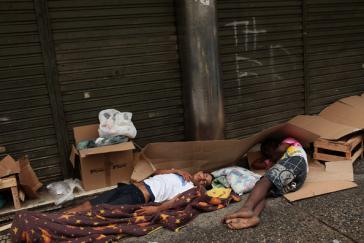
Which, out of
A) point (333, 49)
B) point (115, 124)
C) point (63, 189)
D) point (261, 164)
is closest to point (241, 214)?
point (261, 164)

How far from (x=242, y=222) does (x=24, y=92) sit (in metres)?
2.71

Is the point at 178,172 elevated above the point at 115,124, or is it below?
below

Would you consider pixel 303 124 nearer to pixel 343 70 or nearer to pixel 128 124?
pixel 343 70

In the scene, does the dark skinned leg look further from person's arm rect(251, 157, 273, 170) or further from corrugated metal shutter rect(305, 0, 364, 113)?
corrugated metal shutter rect(305, 0, 364, 113)

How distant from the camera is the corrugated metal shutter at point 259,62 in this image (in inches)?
201

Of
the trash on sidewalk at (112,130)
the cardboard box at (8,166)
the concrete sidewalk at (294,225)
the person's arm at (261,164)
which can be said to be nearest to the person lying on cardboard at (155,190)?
the concrete sidewalk at (294,225)

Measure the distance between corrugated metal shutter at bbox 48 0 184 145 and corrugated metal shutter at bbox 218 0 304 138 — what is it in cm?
78

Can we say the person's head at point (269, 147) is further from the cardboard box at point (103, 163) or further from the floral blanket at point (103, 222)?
the cardboard box at point (103, 163)

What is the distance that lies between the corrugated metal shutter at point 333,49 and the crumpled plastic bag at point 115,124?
297 cm

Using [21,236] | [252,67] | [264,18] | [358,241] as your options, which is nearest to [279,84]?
[252,67]

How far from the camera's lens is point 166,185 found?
3783 mm

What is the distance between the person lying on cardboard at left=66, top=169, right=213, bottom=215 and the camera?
353 centimetres

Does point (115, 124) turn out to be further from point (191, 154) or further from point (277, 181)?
point (277, 181)

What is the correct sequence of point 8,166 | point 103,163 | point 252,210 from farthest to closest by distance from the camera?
point 103,163
point 8,166
point 252,210
